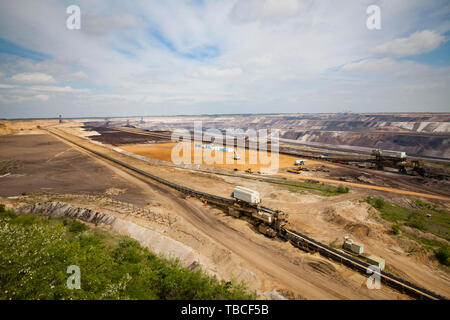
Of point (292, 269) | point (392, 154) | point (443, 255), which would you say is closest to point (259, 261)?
point (292, 269)

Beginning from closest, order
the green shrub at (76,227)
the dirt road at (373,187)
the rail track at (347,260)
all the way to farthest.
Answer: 1. the rail track at (347,260)
2. the green shrub at (76,227)
3. the dirt road at (373,187)

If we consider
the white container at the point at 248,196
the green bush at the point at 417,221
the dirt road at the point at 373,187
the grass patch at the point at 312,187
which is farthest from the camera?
the grass patch at the point at 312,187

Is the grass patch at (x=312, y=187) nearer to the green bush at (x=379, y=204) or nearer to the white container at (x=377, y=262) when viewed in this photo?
the green bush at (x=379, y=204)

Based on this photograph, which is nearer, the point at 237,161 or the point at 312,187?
the point at 312,187

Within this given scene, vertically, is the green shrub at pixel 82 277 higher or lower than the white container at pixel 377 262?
higher

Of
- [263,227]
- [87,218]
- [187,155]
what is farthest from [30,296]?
[187,155]

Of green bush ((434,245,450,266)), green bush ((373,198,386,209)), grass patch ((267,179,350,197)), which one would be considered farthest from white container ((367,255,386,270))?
grass patch ((267,179,350,197))

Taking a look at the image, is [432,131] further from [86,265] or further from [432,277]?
[86,265]

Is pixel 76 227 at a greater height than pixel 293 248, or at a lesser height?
greater

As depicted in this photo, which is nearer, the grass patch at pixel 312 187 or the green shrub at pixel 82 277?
the green shrub at pixel 82 277

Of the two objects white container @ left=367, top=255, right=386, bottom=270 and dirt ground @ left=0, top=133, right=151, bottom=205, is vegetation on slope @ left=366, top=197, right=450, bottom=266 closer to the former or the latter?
white container @ left=367, top=255, right=386, bottom=270

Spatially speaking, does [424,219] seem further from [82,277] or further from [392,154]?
[82,277]

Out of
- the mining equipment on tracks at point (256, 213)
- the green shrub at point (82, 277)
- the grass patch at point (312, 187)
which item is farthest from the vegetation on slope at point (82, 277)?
the grass patch at point (312, 187)
